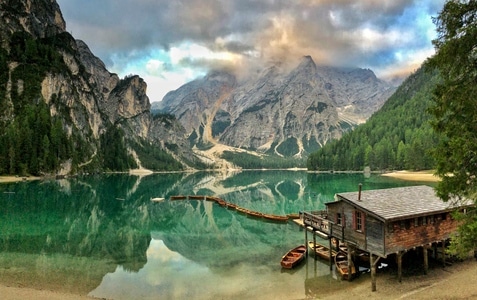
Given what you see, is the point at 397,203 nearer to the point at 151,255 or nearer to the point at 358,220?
the point at 358,220

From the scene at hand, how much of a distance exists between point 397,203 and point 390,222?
2964mm

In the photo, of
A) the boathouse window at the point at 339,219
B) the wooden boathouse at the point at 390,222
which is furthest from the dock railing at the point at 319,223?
the boathouse window at the point at 339,219

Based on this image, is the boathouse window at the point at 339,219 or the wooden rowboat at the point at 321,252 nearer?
the boathouse window at the point at 339,219

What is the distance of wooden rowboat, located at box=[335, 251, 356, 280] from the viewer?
28.2 m

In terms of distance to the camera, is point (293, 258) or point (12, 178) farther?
point (12, 178)

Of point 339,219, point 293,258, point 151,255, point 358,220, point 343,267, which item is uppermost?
point 358,220

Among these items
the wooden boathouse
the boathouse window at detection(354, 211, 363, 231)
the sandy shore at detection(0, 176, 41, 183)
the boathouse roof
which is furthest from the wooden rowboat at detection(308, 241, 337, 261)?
the sandy shore at detection(0, 176, 41, 183)

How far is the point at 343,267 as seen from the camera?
96.8ft

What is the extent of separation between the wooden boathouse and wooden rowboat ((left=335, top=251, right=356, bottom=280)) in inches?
40.4

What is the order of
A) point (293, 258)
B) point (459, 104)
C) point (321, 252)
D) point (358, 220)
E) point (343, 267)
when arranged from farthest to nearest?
point (321, 252)
point (293, 258)
point (343, 267)
point (358, 220)
point (459, 104)

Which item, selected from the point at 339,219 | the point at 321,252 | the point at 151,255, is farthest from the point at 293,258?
the point at 151,255

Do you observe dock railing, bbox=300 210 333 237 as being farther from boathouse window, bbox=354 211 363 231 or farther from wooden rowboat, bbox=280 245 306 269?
boathouse window, bbox=354 211 363 231

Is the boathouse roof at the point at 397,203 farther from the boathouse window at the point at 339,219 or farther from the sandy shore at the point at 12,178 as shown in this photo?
the sandy shore at the point at 12,178

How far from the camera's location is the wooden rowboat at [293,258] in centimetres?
3231
